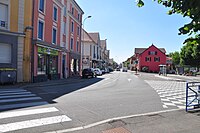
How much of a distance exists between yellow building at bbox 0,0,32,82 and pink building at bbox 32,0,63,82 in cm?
85

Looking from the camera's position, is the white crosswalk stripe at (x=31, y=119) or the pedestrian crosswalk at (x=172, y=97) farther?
the pedestrian crosswalk at (x=172, y=97)

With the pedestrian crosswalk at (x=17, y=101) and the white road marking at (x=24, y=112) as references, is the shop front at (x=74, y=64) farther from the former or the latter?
the white road marking at (x=24, y=112)

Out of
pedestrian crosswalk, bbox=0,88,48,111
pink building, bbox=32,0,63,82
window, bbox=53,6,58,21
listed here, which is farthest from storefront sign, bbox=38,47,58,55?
pedestrian crosswalk, bbox=0,88,48,111

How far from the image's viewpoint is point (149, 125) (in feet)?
19.2

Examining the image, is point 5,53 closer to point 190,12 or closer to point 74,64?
point 190,12

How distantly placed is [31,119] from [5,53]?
512 inches

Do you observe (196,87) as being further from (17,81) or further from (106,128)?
(17,81)

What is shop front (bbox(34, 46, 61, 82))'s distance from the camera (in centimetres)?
2064

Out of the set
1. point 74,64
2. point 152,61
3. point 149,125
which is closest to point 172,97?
point 149,125

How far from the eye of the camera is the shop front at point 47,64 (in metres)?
20.6

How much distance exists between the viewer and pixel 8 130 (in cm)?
514

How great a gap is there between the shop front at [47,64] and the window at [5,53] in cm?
296

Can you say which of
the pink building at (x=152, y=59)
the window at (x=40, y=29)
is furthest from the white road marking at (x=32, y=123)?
the pink building at (x=152, y=59)

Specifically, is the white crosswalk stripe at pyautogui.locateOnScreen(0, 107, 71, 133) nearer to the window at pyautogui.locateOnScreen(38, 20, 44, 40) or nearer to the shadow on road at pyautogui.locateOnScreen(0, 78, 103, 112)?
the shadow on road at pyautogui.locateOnScreen(0, 78, 103, 112)
